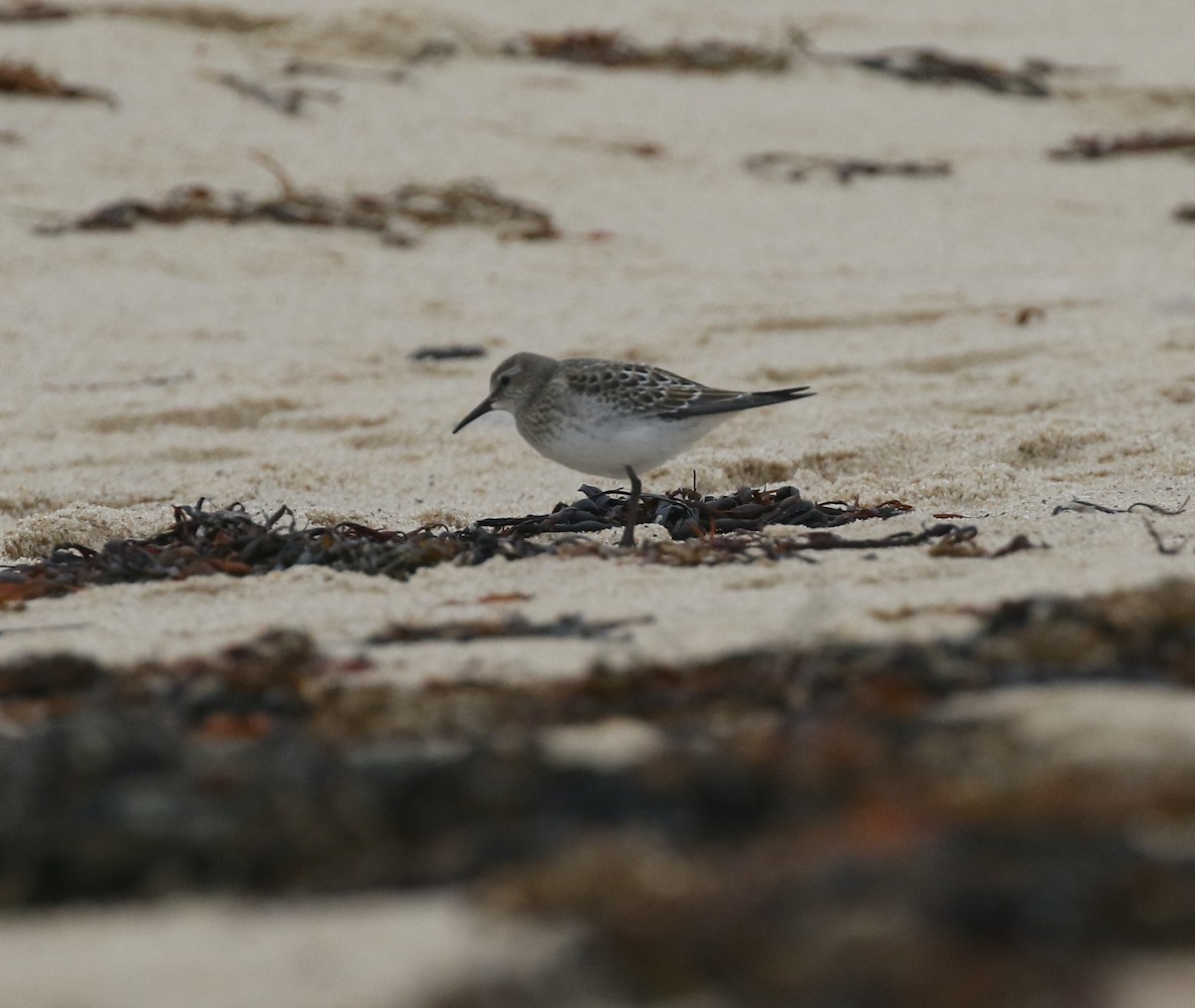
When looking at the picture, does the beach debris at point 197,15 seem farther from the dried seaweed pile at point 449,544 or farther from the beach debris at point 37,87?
the dried seaweed pile at point 449,544

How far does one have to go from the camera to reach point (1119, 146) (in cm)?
1052

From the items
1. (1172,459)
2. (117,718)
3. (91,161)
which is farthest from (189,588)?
(91,161)

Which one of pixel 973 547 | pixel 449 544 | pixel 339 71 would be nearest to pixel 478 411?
pixel 449 544

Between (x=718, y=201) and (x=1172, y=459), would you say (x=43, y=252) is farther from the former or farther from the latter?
Answer: (x=1172, y=459)

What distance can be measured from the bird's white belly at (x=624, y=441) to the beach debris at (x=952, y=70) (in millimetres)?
7227

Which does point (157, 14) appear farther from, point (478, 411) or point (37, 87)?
point (478, 411)

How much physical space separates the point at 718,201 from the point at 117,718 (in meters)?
7.06

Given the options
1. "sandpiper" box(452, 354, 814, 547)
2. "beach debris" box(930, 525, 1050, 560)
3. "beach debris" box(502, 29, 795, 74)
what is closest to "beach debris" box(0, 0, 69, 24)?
"beach debris" box(502, 29, 795, 74)

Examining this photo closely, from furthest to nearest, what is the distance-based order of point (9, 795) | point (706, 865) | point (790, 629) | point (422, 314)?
point (422, 314)
point (790, 629)
point (9, 795)
point (706, 865)

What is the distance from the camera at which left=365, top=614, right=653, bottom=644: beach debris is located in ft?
10.9

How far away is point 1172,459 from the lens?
5.50m

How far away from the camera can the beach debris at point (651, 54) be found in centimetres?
1158

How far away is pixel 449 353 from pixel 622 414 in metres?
2.09

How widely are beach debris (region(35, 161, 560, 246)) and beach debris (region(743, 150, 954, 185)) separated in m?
1.51
